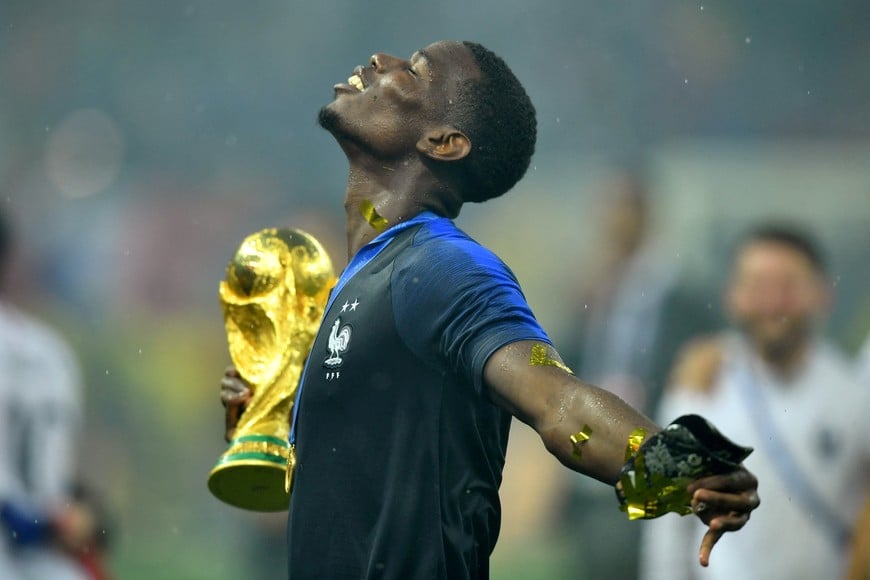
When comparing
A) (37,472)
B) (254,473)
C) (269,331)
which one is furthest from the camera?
(37,472)

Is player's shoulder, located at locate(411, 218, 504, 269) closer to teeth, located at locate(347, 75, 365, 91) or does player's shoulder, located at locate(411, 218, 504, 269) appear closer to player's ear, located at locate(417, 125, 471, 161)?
player's ear, located at locate(417, 125, 471, 161)

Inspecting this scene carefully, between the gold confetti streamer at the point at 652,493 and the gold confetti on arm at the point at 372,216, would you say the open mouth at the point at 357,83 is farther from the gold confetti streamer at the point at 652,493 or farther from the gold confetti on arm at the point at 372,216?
the gold confetti streamer at the point at 652,493

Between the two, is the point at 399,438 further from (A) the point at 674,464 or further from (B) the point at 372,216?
(A) the point at 674,464

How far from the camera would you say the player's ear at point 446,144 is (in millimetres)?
3211

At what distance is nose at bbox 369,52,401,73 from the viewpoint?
3.34 m

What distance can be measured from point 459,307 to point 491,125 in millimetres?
739

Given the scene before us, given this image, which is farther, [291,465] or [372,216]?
[372,216]

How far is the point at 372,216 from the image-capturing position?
3234mm

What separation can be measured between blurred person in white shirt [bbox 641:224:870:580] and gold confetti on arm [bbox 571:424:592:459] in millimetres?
3933

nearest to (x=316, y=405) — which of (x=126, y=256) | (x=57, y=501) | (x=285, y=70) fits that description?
(x=57, y=501)

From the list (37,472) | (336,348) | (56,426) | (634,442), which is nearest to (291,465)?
(336,348)

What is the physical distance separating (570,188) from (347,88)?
531cm

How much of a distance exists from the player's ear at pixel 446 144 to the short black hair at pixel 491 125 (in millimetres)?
16

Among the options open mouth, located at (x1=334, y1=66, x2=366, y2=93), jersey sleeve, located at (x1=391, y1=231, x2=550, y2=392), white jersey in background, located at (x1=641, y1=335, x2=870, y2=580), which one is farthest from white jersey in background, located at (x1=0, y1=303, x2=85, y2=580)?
jersey sleeve, located at (x1=391, y1=231, x2=550, y2=392)
